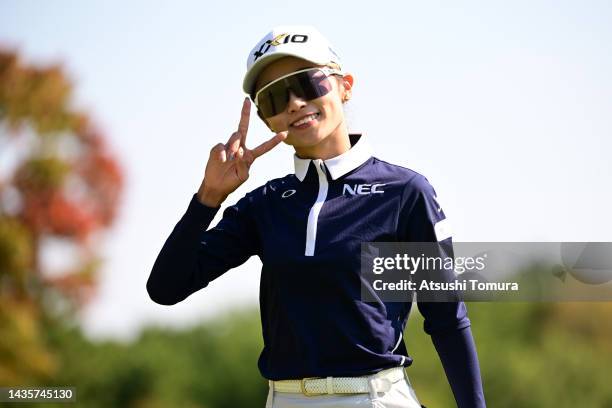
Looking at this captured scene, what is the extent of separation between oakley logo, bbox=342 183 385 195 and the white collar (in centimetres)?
6

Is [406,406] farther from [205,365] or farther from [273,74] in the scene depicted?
[205,365]

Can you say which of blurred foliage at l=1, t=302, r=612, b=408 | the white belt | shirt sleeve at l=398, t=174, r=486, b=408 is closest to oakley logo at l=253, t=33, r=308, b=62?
shirt sleeve at l=398, t=174, r=486, b=408

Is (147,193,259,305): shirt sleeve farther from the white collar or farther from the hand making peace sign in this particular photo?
the white collar

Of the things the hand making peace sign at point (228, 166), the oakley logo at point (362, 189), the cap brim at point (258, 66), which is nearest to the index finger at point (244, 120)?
the hand making peace sign at point (228, 166)

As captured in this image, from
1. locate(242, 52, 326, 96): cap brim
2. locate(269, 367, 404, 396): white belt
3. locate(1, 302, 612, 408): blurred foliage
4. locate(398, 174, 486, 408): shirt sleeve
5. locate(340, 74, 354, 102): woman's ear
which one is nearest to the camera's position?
locate(269, 367, 404, 396): white belt

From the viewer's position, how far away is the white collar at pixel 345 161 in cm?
313

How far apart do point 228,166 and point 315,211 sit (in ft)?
1.06

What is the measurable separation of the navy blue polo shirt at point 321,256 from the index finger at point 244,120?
0.82 ft

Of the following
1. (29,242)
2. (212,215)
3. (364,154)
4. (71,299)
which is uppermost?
(29,242)

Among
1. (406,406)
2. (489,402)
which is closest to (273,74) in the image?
(406,406)

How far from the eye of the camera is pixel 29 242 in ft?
39.1

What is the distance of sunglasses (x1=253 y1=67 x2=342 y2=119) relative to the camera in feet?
10.2

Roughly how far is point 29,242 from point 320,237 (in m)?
9.67

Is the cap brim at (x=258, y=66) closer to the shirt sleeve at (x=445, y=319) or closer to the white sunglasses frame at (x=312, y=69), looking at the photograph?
the white sunglasses frame at (x=312, y=69)
